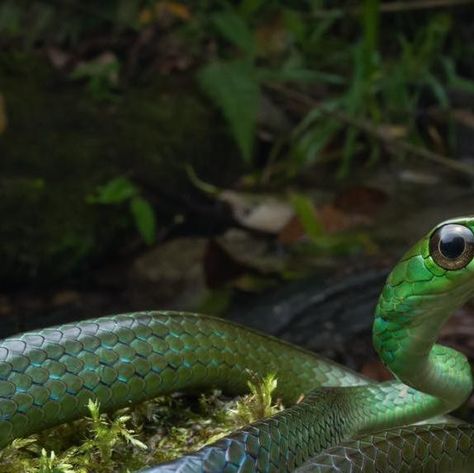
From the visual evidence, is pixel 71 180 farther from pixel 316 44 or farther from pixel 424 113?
pixel 424 113

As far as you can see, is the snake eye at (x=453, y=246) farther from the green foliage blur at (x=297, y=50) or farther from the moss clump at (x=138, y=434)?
the green foliage blur at (x=297, y=50)

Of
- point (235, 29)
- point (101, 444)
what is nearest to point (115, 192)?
point (235, 29)

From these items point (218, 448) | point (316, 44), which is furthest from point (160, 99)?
point (218, 448)

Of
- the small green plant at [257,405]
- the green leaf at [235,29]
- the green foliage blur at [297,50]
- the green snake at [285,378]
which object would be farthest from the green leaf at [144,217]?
the small green plant at [257,405]

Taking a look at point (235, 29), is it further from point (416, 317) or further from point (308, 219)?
point (416, 317)

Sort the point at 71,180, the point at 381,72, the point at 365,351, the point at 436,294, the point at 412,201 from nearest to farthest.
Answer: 1. the point at 436,294
2. the point at 365,351
3. the point at 71,180
4. the point at 412,201
5. the point at 381,72

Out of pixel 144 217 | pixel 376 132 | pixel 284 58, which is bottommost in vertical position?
pixel 144 217
